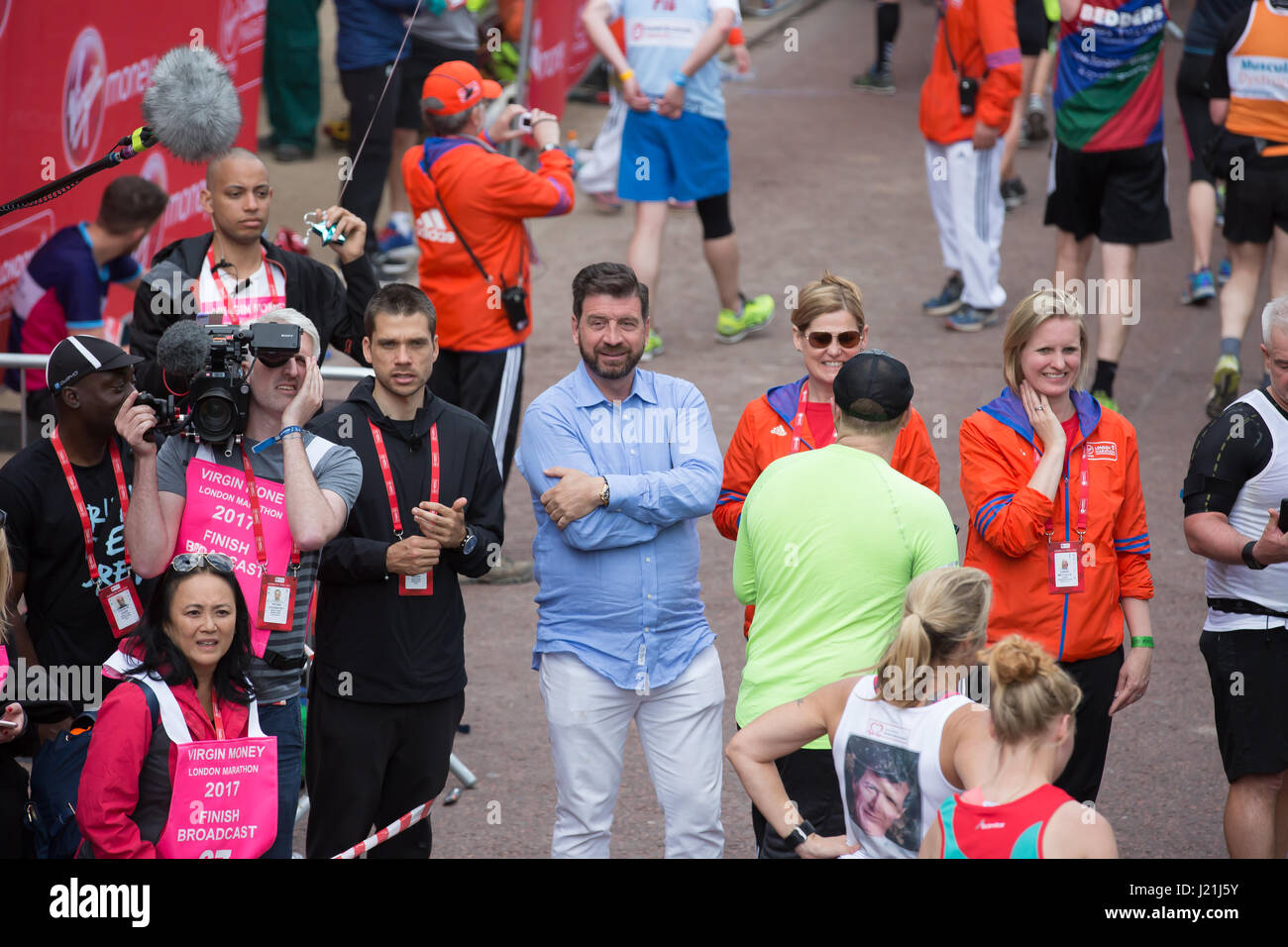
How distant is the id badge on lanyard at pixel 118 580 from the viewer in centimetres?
464

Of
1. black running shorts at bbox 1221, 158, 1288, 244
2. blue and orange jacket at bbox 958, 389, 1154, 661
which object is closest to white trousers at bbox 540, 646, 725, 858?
blue and orange jacket at bbox 958, 389, 1154, 661

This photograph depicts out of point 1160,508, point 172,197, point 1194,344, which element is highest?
point 172,197

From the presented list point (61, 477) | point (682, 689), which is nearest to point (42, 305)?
point (61, 477)

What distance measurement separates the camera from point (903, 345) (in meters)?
9.85

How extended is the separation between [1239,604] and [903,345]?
5.16m

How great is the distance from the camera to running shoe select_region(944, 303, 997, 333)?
1000cm

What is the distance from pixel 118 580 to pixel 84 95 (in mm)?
4007

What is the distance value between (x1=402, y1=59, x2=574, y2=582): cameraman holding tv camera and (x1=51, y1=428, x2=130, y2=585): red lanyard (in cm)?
244

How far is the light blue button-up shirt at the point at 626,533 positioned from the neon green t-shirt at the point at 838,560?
0.55m

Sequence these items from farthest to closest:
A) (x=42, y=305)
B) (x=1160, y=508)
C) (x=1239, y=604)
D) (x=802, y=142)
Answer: (x=802, y=142) < (x=1160, y=508) < (x=42, y=305) < (x=1239, y=604)

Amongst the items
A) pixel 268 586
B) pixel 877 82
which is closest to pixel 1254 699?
pixel 268 586

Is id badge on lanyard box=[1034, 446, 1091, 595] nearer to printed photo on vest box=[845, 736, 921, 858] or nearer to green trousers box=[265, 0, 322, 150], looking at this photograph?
printed photo on vest box=[845, 736, 921, 858]

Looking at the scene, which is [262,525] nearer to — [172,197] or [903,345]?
[172,197]

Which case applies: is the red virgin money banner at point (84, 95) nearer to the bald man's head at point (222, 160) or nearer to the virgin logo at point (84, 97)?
the virgin logo at point (84, 97)
